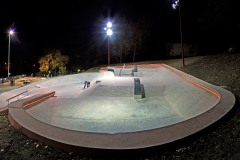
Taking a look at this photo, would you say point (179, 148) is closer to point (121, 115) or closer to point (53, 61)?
point (121, 115)

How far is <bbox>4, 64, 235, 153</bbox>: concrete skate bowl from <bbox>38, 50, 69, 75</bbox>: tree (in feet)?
90.1

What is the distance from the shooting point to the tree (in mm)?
39281

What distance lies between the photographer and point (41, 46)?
172ft

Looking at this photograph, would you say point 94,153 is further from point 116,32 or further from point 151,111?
point 116,32

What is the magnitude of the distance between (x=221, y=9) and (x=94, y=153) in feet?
71.6

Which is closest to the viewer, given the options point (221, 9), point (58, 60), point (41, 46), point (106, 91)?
point (106, 91)

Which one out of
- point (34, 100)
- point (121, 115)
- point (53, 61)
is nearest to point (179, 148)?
point (121, 115)

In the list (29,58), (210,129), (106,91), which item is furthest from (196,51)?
(29,58)

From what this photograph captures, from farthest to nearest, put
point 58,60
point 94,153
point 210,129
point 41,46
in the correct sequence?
point 41,46 → point 58,60 → point 210,129 → point 94,153

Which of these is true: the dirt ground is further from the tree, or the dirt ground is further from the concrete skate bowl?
the tree

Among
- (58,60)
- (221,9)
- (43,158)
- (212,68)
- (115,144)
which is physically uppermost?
(221,9)

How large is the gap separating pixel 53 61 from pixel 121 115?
33111mm

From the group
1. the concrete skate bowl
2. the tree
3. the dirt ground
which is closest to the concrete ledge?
the concrete skate bowl

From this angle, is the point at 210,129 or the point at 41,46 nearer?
the point at 210,129
